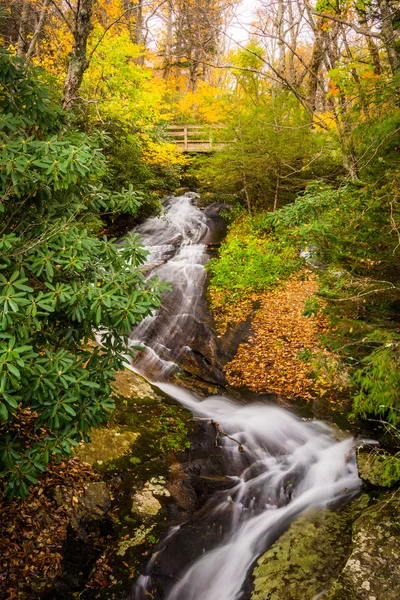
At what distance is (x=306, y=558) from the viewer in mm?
4621

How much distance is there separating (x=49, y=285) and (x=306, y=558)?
4.29 metres

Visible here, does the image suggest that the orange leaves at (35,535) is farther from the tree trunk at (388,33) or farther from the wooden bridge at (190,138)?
the wooden bridge at (190,138)

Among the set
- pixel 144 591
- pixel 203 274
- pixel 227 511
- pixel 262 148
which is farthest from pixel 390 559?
pixel 262 148

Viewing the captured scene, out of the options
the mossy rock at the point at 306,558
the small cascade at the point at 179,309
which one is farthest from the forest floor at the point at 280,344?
the mossy rock at the point at 306,558

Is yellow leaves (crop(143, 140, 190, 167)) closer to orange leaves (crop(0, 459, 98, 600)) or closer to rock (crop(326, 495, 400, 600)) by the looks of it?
orange leaves (crop(0, 459, 98, 600))

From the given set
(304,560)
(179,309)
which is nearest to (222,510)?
(304,560)

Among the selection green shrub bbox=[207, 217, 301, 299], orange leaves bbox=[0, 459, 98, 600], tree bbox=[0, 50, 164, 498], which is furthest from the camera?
green shrub bbox=[207, 217, 301, 299]

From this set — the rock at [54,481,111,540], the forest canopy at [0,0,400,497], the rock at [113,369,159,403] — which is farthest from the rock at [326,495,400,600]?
the rock at [113,369,159,403]

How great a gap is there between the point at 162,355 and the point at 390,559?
6721 millimetres

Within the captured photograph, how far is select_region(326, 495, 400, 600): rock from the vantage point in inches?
150

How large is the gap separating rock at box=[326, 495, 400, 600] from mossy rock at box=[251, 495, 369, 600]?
1.01 ft

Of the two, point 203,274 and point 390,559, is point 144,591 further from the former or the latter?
point 203,274

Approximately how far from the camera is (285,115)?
12.8 m

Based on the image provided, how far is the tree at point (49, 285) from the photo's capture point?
3182 millimetres
